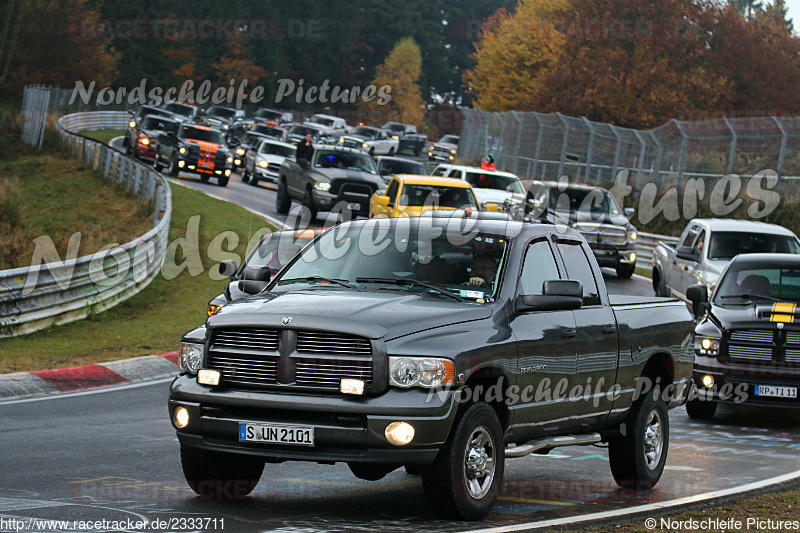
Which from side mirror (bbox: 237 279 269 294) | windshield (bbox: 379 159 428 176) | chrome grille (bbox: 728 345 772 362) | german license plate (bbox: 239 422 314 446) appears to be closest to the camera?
german license plate (bbox: 239 422 314 446)

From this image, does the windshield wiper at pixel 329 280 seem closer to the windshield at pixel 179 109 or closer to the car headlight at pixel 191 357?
the car headlight at pixel 191 357

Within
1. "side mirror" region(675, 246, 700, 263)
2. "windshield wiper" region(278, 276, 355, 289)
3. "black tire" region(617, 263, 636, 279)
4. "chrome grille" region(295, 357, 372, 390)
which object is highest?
"windshield wiper" region(278, 276, 355, 289)

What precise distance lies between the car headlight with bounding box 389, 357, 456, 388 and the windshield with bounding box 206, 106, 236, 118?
7226cm

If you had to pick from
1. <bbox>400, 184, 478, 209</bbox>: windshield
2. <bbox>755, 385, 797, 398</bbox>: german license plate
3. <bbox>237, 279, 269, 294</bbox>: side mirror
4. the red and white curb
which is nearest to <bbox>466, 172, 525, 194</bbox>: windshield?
<bbox>400, 184, 478, 209</bbox>: windshield

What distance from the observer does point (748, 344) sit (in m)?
13.6

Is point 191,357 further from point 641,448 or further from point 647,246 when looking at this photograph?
point 647,246

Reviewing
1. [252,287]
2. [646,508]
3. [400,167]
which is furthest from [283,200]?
[646,508]

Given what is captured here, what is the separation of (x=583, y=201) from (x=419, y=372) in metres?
22.9

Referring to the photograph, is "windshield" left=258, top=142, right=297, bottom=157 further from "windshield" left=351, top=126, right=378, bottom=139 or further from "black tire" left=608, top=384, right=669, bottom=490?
"black tire" left=608, top=384, right=669, bottom=490

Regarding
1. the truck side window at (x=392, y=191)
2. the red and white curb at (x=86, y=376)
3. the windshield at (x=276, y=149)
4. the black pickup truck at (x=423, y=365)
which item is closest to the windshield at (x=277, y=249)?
the red and white curb at (x=86, y=376)

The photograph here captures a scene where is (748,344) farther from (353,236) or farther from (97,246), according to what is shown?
(97,246)

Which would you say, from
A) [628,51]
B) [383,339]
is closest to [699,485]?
[383,339]

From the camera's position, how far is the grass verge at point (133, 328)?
15773mm

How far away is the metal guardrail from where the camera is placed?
33125 mm
